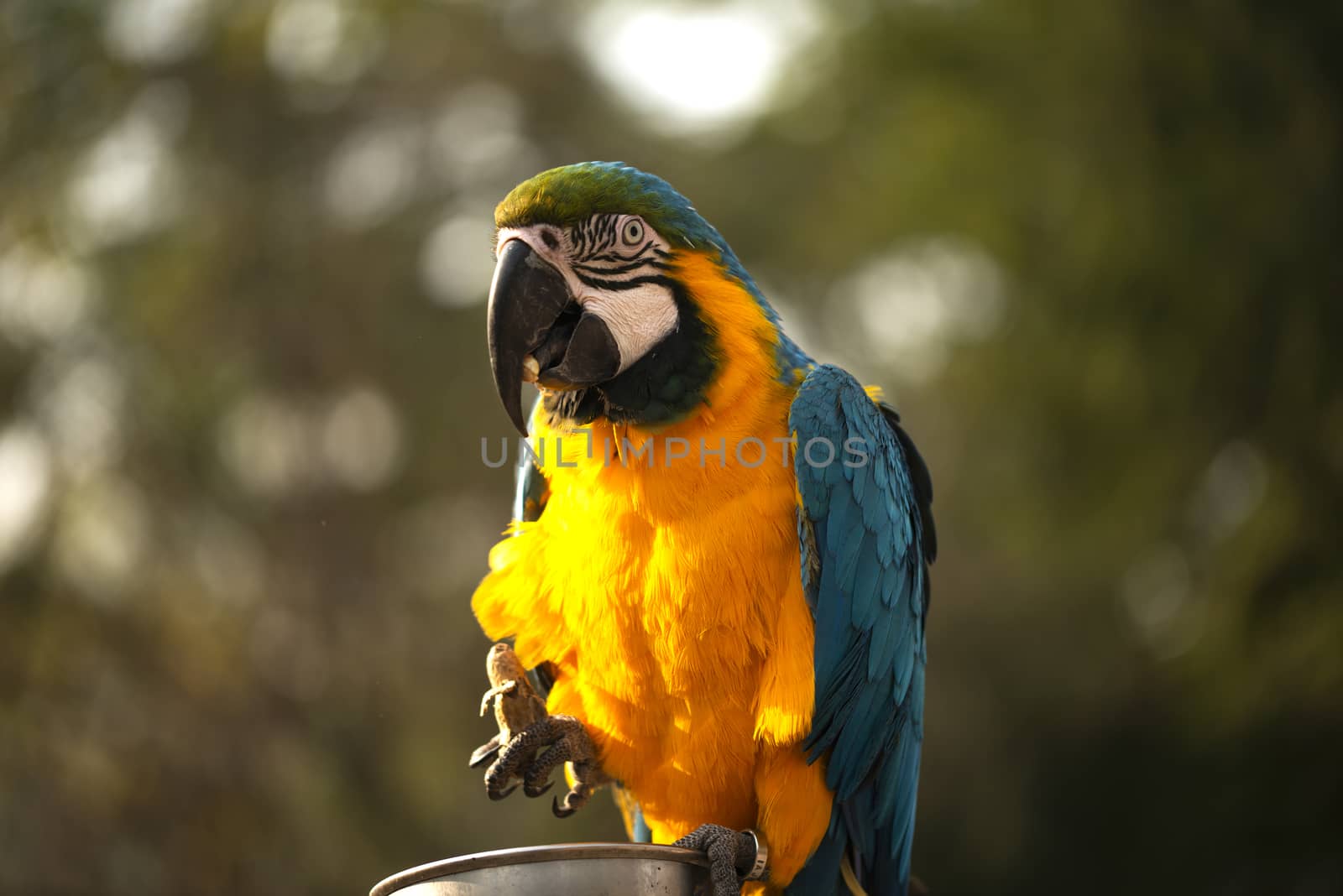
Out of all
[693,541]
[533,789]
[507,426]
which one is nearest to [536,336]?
[693,541]

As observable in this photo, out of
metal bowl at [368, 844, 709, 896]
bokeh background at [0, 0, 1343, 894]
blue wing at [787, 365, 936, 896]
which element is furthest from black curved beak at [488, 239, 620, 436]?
bokeh background at [0, 0, 1343, 894]

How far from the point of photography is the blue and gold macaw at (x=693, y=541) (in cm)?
257

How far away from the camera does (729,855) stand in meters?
2.44

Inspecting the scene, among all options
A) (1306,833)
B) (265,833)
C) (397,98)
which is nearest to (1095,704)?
(1306,833)

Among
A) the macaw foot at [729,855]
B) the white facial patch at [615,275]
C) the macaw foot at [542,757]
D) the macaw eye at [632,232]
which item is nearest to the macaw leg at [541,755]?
the macaw foot at [542,757]

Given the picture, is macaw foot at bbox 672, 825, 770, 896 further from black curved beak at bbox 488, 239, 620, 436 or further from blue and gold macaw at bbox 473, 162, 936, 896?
black curved beak at bbox 488, 239, 620, 436

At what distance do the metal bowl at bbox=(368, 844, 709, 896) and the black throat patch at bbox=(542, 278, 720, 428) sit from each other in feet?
3.00

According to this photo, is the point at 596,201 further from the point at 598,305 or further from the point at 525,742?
the point at 525,742

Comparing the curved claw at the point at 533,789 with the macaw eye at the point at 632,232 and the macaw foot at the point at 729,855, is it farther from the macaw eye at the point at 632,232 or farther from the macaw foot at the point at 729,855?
the macaw eye at the point at 632,232

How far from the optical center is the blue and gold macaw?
2.57 m

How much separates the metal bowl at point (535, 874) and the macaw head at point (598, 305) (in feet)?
2.99

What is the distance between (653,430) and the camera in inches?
104

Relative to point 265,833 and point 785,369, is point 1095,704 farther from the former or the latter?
point 785,369

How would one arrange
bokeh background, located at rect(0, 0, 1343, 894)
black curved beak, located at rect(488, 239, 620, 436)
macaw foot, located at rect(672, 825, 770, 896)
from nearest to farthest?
macaw foot, located at rect(672, 825, 770, 896), black curved beak, located at rect(488, 239, 620, 436), bokeh background, located at rect(0, 0, 1343, 894)
